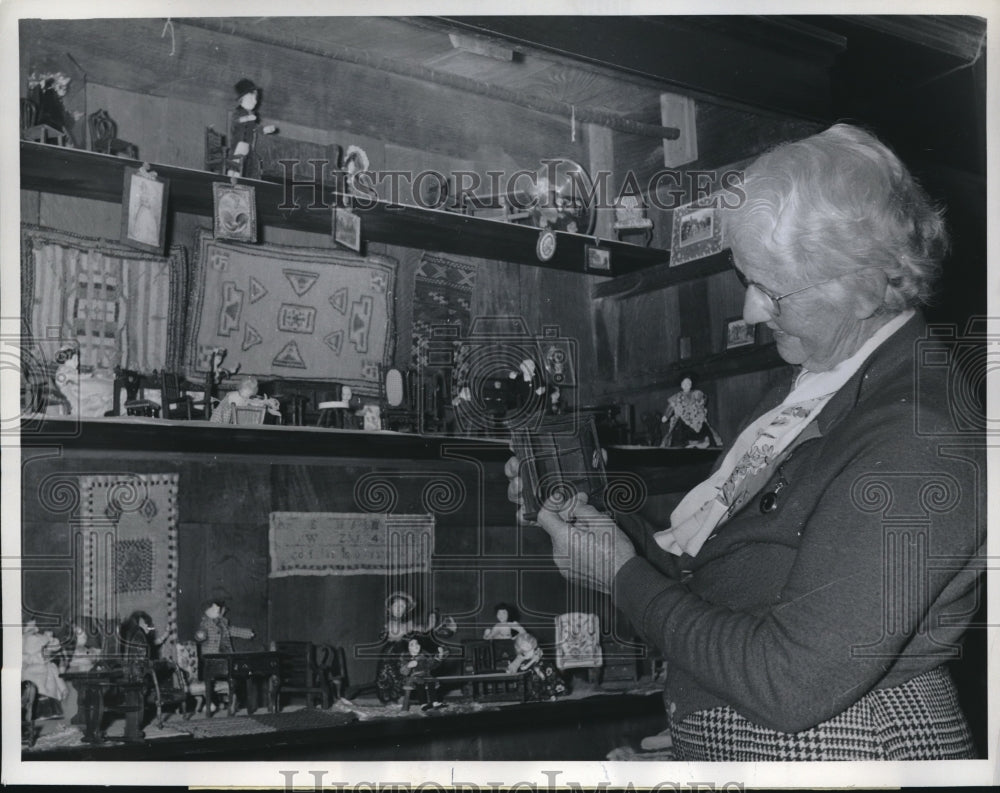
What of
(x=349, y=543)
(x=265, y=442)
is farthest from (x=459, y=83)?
(x=349, y=543)

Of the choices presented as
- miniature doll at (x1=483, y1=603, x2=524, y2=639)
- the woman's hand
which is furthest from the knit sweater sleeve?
miniature doll at (x1=483, y1=603, x2=524, y2=639)

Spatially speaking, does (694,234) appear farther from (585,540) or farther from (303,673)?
(303,673)

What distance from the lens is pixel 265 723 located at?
6.74 ft

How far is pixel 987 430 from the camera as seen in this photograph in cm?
196

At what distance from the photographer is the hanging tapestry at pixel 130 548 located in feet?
6.63

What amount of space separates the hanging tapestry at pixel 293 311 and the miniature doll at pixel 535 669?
62 cm

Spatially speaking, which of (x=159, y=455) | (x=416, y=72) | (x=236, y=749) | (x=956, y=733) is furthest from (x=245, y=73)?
(x=956, y=733)

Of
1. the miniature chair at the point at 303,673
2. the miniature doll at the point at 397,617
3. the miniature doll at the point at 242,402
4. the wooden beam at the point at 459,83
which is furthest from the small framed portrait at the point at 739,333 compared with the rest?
the miniature chair at the point at 303,673

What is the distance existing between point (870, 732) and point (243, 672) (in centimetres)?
114

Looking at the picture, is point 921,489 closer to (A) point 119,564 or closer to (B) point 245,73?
(A) point 119,564

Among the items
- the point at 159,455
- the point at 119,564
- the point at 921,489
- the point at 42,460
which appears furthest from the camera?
the point at 159,455

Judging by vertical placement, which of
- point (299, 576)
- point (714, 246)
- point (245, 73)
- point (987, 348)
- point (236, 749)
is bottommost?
point (236, 749)

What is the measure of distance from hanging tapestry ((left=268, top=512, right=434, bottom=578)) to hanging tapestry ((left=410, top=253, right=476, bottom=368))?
14.0 inches

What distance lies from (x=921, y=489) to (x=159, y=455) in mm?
1428
